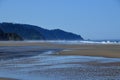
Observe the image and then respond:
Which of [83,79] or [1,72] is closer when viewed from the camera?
[83,79]

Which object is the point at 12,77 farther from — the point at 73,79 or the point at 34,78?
the point at 73,79

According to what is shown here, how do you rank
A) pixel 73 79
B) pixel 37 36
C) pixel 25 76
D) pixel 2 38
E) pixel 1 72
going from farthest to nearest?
pixel 37 36 → pixel 2 38 → pixel 1 72 → pixel 25 76 → pixel 73 79

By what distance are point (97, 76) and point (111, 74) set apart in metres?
0.88

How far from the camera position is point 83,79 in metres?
13.2

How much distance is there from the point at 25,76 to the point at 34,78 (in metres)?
0.72

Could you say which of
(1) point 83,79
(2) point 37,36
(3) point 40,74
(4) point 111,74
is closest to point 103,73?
(4) point 111,74

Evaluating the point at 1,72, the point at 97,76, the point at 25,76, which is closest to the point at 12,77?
the point at 25,76

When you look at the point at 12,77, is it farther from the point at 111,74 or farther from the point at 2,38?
the point at 2,38

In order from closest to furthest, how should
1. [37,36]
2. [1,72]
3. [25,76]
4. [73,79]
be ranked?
[73,79] < [25,76] < [1,72] < [37,36]

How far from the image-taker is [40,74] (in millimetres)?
14906

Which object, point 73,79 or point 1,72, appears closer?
point 73,79

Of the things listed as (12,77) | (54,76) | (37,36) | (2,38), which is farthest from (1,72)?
(37,36)

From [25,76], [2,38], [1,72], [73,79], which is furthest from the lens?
[2,38]

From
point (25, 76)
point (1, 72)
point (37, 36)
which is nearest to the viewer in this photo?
point (25, 76)
